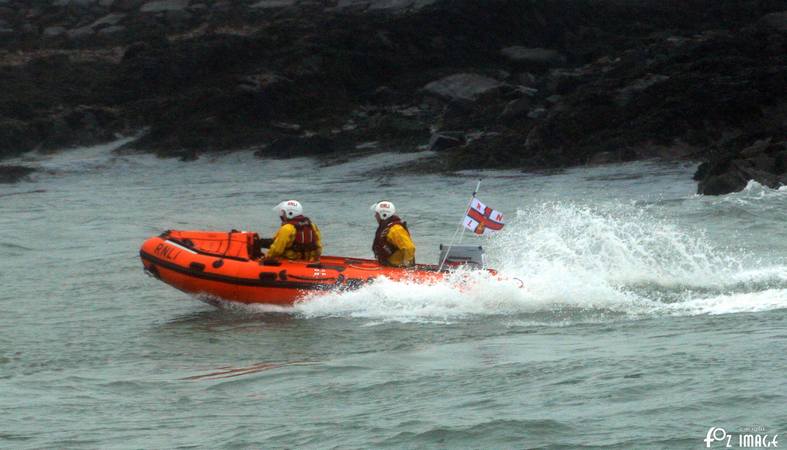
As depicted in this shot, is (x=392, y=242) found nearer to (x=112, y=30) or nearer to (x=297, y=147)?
(x=297, y=147)

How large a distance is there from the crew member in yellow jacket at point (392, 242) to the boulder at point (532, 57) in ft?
68.3

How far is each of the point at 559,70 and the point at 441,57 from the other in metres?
3.31

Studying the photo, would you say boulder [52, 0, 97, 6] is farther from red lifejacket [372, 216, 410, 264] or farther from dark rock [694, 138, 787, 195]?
red lifejacket [372, 216, 410, 264]

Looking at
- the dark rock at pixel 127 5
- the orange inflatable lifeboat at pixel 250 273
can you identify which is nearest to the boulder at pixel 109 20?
the dark rock at pixel 127 5

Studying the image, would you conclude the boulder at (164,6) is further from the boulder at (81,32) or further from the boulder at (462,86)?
the boulder at (462,86)

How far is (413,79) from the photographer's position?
32.5 metres

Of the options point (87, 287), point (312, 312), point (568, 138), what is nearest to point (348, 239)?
point (87, 287)

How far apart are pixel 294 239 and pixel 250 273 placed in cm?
64

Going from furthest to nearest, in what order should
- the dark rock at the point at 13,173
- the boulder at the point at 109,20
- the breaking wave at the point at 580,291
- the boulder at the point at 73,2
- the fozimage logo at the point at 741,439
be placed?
the boulder at the point at 73,2 < the boulder at the point at 109,20 < the dark rock at the point at 13,173 < the breaking wave at the point at 580,291 < the fozimage logo at the point at 741,439

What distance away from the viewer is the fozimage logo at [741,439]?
7.27 meters

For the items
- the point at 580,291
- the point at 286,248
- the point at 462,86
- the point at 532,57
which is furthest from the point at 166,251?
the point at 532,57

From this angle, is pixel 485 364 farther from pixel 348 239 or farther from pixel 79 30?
pixel 79 30

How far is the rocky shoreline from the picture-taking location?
2625 centimetres

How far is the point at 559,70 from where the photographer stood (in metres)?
32.4
